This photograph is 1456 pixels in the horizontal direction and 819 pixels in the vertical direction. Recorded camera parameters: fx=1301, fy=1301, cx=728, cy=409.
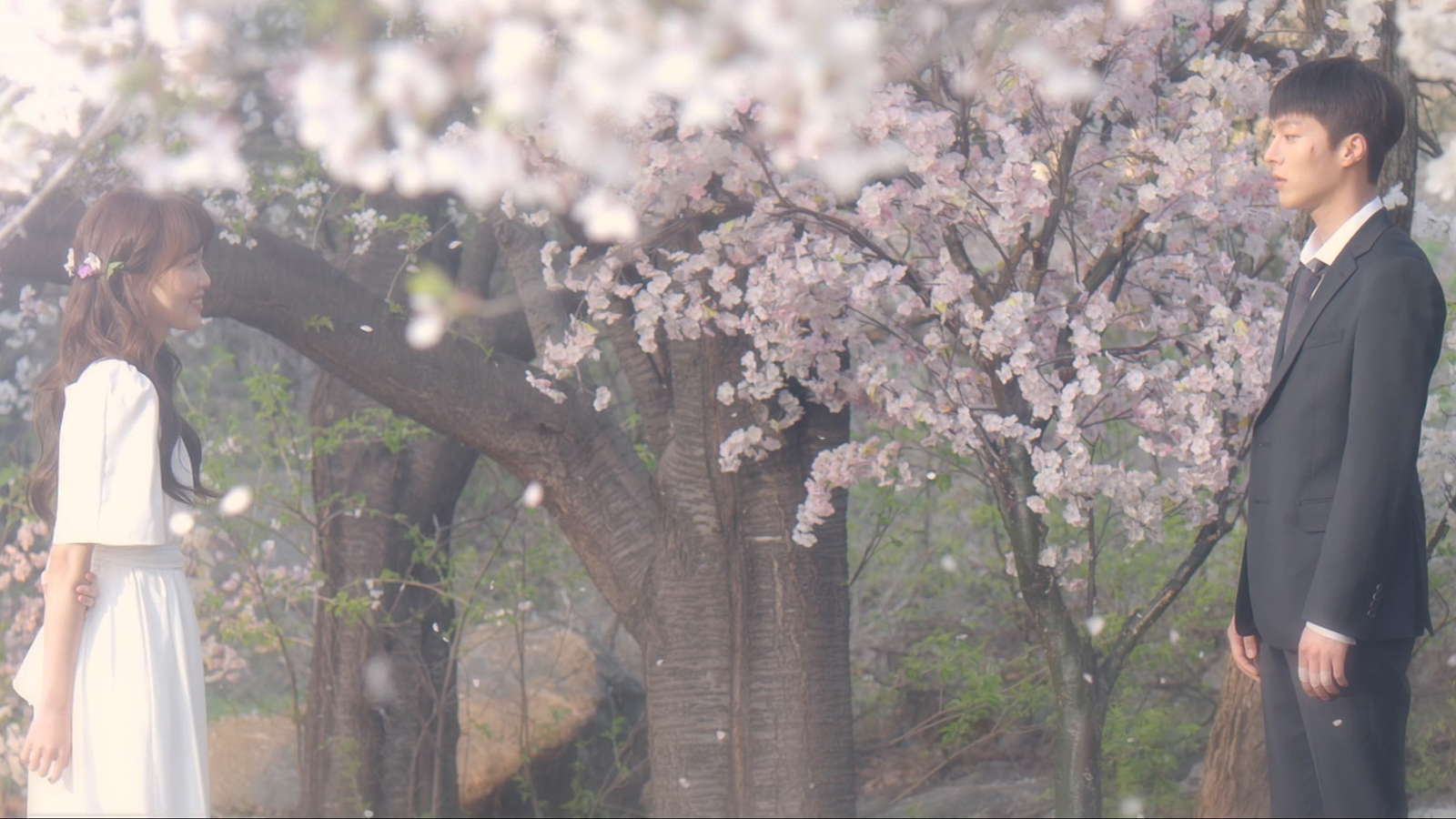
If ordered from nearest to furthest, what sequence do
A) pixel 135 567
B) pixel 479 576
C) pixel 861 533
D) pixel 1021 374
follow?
pixel 135 567 < pixel 1021 374 < pixel 479 576 < pixel 861 533

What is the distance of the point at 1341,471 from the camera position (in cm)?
244

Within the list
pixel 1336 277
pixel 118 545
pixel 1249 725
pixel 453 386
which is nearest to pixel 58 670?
pixel 118 545

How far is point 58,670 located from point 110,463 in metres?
0.42

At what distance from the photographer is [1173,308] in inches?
149

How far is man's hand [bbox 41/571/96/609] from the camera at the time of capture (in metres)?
2.63

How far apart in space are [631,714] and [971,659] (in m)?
2.14

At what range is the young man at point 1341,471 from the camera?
2.40m

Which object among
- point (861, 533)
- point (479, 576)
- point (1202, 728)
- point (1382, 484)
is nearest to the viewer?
point (1382, 484)

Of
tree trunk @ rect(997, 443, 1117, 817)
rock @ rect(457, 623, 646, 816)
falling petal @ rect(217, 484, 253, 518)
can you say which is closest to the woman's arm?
falling petal @ rect(217, 484, 253, 518)

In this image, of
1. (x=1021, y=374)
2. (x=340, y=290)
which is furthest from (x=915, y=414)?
(x=340, y=290)

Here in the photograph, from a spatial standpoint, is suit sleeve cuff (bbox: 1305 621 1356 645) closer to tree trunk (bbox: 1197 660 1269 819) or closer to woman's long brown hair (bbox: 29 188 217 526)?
tree trunk (bbox: 1197 660 1269 819)

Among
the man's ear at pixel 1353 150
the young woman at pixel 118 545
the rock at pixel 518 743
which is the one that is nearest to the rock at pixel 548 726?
the rock at pixel 518 743

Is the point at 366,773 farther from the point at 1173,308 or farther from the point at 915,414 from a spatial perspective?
the point at 1173,308

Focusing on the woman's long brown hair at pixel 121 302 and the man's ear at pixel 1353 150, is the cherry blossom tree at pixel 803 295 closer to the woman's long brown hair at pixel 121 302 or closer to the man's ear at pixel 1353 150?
the woman's long brown hair at pixel 121 302
